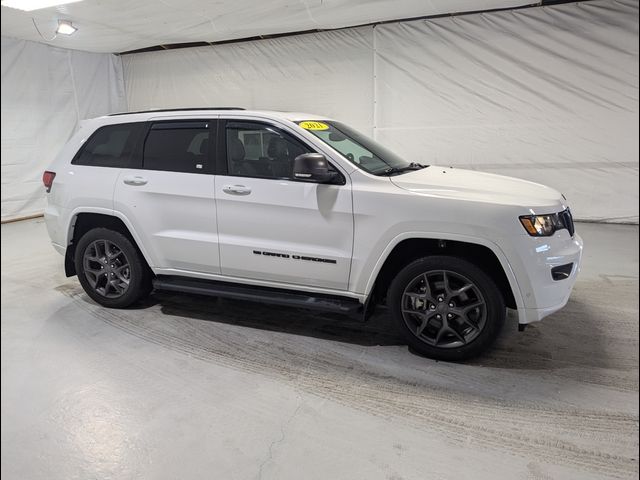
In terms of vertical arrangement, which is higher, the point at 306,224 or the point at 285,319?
the point at 306,224

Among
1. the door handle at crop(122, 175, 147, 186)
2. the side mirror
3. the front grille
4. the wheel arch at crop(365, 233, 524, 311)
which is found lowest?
the wheel arch at crop(365, 233, 524, 311)

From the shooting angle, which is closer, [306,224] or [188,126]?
[306,224]

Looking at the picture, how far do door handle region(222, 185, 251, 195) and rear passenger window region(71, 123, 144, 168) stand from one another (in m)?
0.84

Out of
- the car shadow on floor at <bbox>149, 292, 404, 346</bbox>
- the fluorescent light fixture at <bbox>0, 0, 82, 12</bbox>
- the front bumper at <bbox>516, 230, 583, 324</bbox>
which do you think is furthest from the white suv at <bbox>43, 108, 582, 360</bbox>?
the fluorescent light fixture at <bbox>0, 0, 82, 12</bbox>

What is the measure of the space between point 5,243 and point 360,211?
1965 mm

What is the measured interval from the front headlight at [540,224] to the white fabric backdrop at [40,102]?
2.11m

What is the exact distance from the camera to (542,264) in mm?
2334

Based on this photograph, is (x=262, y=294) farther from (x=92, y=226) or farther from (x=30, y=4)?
(x=30, y=4)

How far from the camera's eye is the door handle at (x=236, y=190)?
9.18 feet

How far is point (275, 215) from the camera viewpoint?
2750 millimetres

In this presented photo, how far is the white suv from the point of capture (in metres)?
2.41

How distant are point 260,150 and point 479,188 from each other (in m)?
1.42

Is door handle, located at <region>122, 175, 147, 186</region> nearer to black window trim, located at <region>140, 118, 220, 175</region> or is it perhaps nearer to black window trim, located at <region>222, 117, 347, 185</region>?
black window trim, located at <region>140, 118, 220, 175</region>

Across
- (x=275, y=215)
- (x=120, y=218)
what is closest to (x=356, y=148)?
(x=275, y=215)
